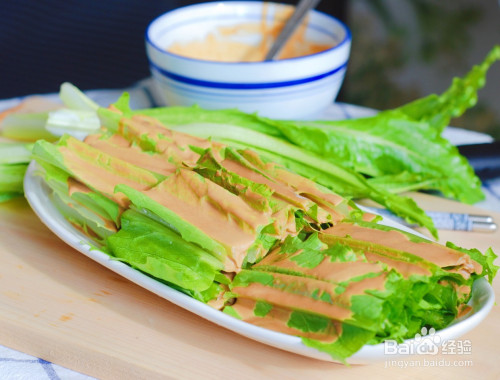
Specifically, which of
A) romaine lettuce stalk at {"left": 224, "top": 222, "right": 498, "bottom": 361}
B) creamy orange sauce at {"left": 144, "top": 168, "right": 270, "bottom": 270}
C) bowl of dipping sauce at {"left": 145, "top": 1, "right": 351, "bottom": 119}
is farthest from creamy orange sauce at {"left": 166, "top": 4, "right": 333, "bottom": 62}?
romaine lettuce stalk at {"left": 224, "top": 222, "right": 498, "bottom": 361}

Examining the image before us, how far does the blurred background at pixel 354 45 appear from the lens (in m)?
2.56

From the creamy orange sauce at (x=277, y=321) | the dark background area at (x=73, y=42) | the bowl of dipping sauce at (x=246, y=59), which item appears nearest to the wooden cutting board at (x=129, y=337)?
the creamy orange sauce at (x=277, y=321)

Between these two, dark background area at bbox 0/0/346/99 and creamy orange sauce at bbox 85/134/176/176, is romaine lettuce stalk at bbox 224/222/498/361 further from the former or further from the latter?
dark background area at bbox 0/0/346/99

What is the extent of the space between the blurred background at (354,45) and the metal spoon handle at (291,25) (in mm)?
1174

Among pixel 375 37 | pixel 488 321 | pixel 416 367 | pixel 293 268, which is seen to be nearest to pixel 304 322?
pixel 293 268

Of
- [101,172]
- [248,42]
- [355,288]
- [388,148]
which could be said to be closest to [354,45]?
[248,42]

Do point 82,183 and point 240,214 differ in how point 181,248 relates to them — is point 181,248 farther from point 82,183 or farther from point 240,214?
point 82,183

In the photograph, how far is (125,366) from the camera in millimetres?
879

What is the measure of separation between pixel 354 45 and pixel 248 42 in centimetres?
190

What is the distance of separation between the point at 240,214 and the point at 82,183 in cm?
32

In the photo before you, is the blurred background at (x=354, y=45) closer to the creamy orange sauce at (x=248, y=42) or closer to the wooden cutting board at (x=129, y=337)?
the creamy orange sauce at (x=248, y=42)

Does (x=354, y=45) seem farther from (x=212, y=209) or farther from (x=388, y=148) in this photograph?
(x=212, y=209)

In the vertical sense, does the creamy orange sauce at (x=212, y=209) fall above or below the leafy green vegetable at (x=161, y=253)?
above

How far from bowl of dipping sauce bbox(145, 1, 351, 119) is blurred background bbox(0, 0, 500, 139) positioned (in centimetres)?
104
